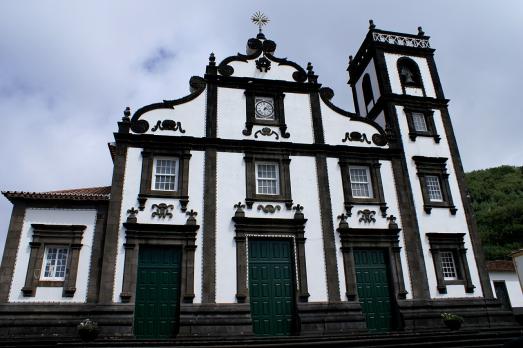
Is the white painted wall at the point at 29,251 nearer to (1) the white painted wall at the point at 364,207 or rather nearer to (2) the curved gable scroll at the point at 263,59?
(2) the curved gable scroll at the point at 263,59

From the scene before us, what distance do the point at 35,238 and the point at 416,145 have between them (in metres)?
16.7

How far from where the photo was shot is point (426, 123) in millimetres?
20875

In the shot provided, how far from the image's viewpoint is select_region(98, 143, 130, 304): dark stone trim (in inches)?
574

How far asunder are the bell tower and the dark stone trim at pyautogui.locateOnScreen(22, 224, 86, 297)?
42.6 ft

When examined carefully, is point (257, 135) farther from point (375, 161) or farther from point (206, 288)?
point (206, 288)

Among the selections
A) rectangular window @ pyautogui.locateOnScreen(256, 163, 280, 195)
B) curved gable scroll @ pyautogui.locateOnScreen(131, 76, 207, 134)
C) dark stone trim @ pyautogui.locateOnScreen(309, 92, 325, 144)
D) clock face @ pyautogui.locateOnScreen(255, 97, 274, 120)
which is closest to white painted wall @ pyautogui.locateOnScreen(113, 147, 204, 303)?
curved gable scroll @ pyautogui.locateOnScreen(131, 76, 207, 134)

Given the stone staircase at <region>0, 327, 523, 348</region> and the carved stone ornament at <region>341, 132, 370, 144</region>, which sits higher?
the carved stone ornament at <region>341, 132, 370, 144</region>

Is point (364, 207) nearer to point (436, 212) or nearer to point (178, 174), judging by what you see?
point (436, 212)

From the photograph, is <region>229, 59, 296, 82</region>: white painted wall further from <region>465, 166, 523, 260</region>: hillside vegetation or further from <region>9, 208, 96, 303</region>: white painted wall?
<region>465, 166, 523, 260</region>: hillside vegetation

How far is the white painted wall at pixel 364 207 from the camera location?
16953mm

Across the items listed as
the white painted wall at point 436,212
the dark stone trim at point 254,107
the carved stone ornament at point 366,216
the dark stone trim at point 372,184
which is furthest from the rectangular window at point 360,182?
the dark stone trim at point 254,107

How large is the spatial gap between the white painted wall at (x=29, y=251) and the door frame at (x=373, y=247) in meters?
9.68

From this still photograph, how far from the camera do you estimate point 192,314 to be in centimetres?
1469

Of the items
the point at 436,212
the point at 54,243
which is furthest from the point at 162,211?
the point at 436,212
